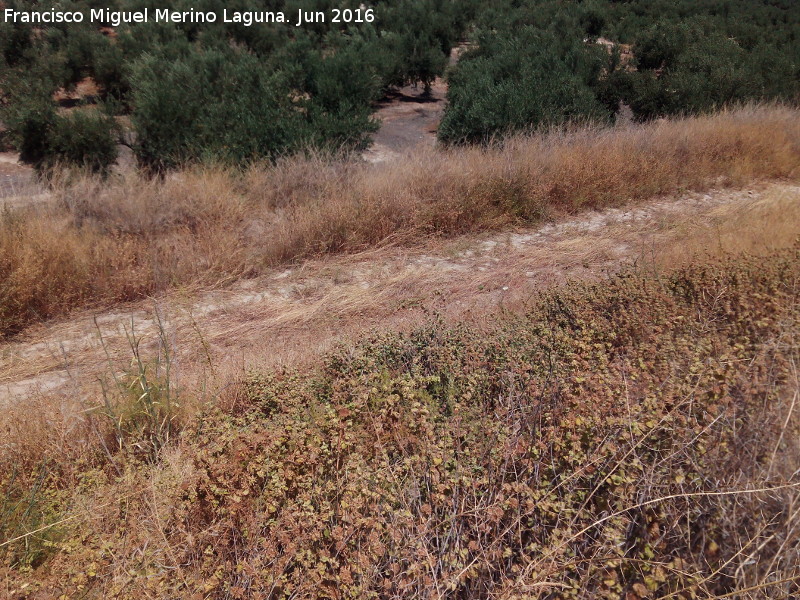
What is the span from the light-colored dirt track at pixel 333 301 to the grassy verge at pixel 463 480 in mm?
771

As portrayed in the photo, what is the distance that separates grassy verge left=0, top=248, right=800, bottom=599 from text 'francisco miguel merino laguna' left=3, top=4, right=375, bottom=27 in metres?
17.2

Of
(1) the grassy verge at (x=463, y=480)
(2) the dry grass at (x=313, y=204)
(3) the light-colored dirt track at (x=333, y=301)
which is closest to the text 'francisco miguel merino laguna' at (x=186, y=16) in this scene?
(2) the dry grass at (x=313, y=204)

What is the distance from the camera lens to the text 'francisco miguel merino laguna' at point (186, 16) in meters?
15.8

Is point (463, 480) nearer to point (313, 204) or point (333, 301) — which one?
point (333, 301)

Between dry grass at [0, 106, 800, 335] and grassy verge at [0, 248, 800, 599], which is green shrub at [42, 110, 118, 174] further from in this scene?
grassy verge at [0, 248, 800, 599]

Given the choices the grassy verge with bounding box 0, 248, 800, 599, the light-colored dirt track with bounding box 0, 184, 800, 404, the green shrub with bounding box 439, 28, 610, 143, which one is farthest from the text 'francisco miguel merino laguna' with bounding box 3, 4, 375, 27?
the grassy verge with bounding box 0, 248, 800, 599

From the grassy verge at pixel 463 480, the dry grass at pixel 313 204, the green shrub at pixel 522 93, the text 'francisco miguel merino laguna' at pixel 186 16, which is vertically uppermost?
the text 'francisco miguel merino laguna' at pixel 186 16

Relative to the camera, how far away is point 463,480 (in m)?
2.04

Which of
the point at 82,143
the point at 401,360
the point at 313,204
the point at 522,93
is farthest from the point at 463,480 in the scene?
the point at 82,143

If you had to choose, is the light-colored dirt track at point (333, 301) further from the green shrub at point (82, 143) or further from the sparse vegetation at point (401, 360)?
the green shrub at point (82, 143)

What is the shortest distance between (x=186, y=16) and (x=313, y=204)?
598 inches

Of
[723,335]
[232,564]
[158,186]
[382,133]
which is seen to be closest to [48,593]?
[232,564]

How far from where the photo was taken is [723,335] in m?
2.77

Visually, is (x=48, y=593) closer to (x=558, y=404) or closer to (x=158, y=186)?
(x=558, y=404)
